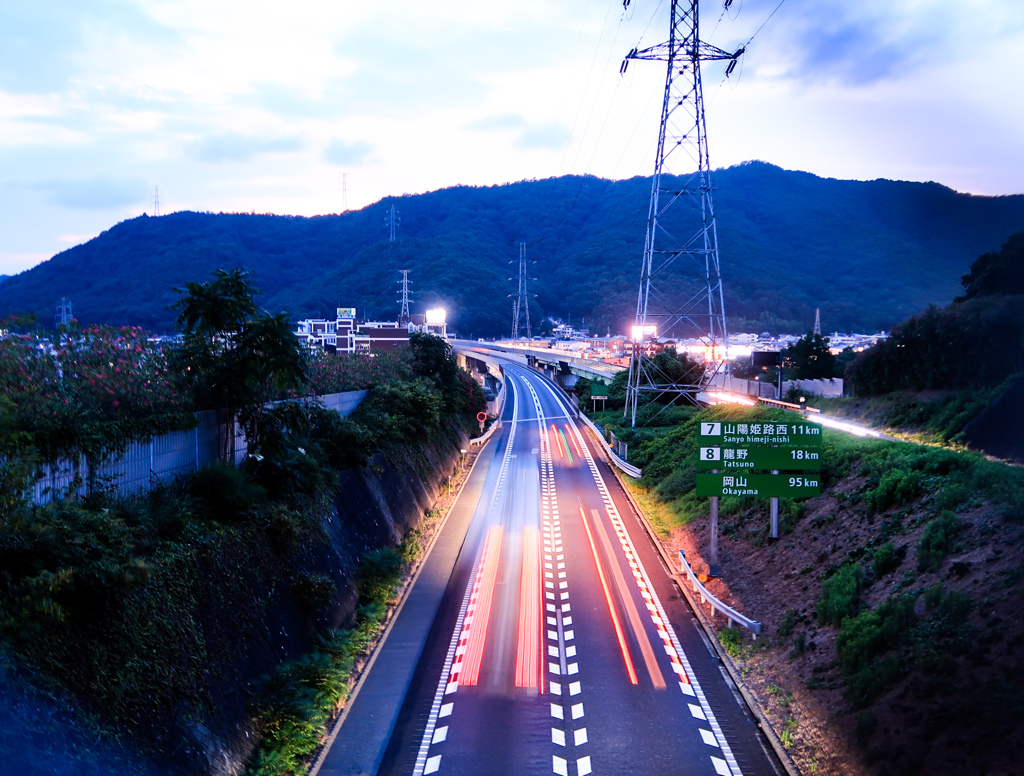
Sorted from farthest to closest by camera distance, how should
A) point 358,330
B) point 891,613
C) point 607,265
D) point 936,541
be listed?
point 607,265 → point 358,330 → point 936,541 → point 891,613

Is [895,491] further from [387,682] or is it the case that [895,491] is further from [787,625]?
[387,682]

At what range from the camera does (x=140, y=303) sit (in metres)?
93.1

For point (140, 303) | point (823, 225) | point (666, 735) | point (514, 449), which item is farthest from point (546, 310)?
point (666, 735)

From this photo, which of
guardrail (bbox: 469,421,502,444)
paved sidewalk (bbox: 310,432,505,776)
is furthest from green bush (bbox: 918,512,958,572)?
guardrail (bbox: 469,421,502,444)

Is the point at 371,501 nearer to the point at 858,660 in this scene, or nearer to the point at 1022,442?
the point at 858,660

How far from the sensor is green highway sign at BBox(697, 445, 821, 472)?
19328 mm

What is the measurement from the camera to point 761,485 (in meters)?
19.6

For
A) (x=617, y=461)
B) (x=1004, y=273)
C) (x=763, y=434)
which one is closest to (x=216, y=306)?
(x=763, y=434)

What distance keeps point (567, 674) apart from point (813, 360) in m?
53.1

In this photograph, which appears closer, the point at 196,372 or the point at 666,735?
the point at 666,735

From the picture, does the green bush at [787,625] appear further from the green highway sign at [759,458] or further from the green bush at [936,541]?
the green highway sign at [759,458]

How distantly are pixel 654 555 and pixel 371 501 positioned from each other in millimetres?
10450

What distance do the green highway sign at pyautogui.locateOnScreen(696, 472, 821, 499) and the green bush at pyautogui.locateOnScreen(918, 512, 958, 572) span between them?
438 centimetres

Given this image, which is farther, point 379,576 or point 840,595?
point 379,576
